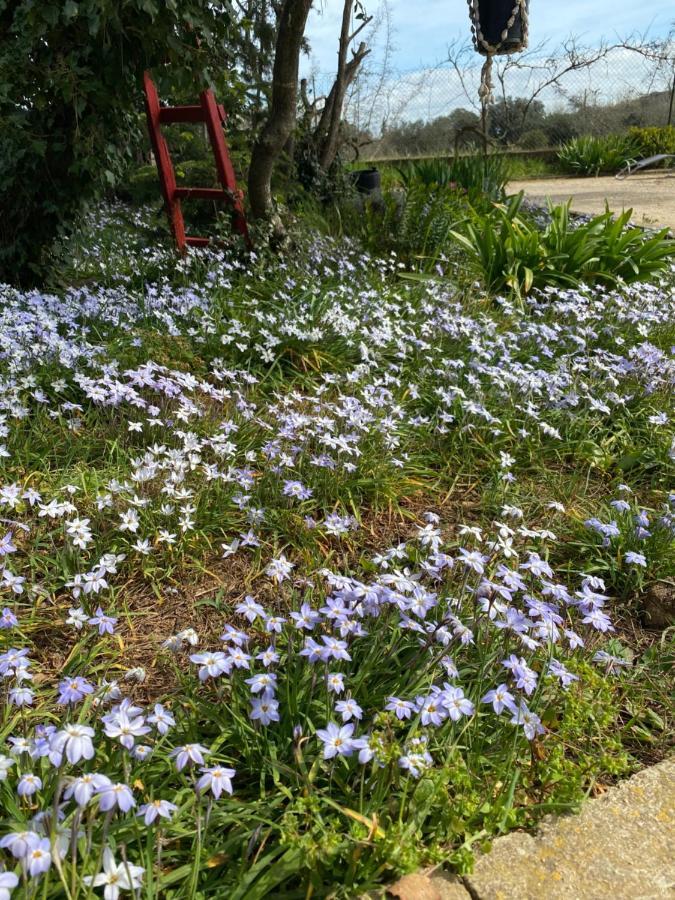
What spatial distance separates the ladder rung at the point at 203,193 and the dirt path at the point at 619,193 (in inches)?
165

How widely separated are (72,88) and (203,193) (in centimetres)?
148

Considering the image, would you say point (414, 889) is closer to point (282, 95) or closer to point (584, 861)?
point (584, 861)

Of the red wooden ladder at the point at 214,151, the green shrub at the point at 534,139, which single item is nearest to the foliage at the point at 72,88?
the red wooden ladder at the point at 214,151

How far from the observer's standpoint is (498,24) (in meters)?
6.08

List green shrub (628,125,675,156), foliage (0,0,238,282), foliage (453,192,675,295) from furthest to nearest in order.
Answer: green shrub (628,125,675,156) → foliage (453,192,675,295) → foliage (0,0,238,282)

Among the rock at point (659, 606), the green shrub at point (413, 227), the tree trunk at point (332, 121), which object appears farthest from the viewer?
the tree trunk at point (332, 121)

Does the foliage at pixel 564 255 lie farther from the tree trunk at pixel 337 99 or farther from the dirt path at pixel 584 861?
the dirt path at pixel 584 861

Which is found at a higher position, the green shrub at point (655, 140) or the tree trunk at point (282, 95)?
the green shrub at point (655, 140)

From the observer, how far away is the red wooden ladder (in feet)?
17.8

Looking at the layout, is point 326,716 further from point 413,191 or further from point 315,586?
point 413,191

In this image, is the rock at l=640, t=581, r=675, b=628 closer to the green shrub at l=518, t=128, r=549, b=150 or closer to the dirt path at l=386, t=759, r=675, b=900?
the dirt path at l=386, t=759, r=675, b=900

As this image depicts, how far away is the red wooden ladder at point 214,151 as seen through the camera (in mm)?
5414

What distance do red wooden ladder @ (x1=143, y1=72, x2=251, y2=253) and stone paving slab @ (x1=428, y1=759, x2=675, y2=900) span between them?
15.0 feet

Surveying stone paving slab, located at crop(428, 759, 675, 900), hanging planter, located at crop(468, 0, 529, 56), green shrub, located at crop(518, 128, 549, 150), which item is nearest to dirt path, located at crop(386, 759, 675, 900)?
stone paving slab, located at crop(428, 759, 675, 900)
